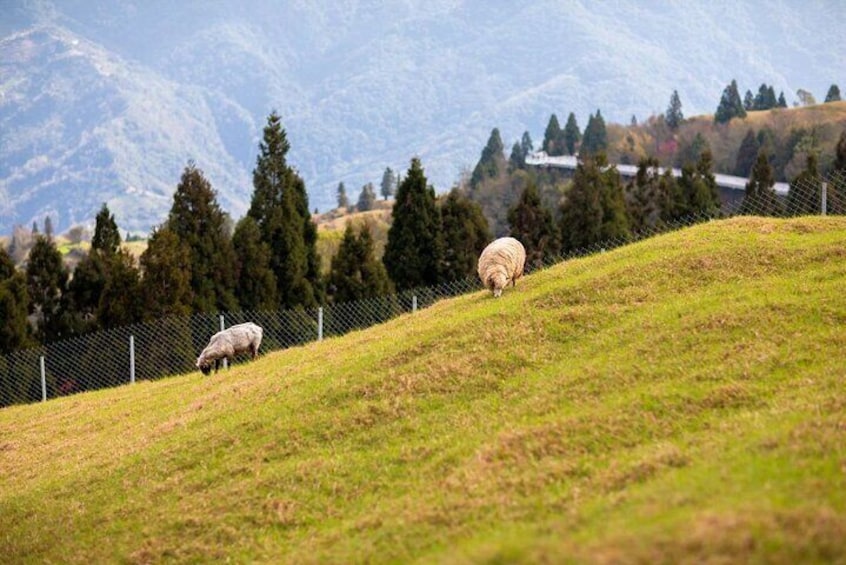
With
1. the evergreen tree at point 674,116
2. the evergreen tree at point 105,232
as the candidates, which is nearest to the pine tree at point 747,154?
the evergreen tree at point 674,116

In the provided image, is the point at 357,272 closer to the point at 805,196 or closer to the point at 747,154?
the point at 805,196

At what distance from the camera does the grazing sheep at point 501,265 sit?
24.6 metres

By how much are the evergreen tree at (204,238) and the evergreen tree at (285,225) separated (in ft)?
10.0

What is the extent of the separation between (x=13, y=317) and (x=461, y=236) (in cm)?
2096

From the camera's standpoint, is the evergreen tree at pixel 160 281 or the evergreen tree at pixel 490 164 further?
the evergreen tree at pixel 490 164

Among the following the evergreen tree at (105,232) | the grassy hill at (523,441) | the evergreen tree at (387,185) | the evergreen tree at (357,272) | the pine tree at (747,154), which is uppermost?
the evergreen tree at (387,185)

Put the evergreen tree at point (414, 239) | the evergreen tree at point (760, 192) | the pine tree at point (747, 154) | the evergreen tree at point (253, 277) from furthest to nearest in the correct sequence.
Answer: the pine tree at point (747, 154), the evergreen tree at point (760, 192), the evergreen tree at point (414, 239), the evergreen tree at point (253, 277)

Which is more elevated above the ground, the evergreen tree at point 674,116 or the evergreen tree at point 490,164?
the evergreen tree at point 674,116

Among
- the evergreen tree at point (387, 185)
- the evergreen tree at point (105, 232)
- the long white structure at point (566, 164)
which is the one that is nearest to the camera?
the evergreen tree at point (105, 232)

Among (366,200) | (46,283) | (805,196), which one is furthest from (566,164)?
(46,283)

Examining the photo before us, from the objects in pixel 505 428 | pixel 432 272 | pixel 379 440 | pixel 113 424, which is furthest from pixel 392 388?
pixel 432 272

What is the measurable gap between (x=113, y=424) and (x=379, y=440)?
31.6 ft

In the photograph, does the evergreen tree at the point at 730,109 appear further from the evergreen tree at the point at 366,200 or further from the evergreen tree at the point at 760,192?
the evergreen tree at the point at 760,192

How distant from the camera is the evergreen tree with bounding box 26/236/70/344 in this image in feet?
152
